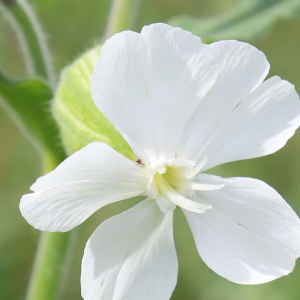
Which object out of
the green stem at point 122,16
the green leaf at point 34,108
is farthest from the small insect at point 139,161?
the green stem at point 122,16

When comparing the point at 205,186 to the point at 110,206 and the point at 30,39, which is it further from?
the point at 110,206

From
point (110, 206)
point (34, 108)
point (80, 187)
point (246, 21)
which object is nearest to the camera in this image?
point (80, 187)

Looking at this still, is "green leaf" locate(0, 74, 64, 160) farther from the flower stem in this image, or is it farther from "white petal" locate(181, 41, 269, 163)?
"white petal" locate(181, 41, 269, 163)

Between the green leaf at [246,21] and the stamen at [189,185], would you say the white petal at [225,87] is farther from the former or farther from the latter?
the green leaf at [246,21]

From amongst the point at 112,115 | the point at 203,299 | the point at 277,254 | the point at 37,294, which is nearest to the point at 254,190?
the point at 277,254

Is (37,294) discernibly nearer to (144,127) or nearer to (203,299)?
(144,127)

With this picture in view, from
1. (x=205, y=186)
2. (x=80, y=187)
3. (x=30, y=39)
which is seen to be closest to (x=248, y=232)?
(x=205, y=186)
